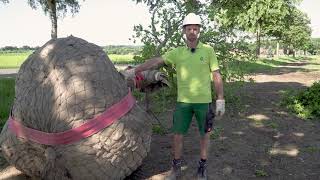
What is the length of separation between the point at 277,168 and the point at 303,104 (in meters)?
5.00

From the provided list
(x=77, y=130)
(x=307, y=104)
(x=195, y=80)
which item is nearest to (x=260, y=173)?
(x=195, y=80)

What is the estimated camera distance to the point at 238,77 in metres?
10.7

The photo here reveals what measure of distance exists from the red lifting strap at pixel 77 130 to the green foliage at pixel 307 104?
597 centimetres

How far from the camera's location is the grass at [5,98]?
30.0 ft

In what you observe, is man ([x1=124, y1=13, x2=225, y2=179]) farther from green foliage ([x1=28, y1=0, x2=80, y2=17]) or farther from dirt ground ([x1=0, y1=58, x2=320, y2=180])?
green foliage ([x1=28, y1=0, x2=80, y2=17])

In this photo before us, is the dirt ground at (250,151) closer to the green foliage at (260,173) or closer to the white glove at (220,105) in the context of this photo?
the green foliage at (260,173)

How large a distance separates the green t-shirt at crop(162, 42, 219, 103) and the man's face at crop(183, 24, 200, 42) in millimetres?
147

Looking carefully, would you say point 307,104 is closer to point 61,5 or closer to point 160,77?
point 160,77

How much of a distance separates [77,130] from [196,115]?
1.57 meters

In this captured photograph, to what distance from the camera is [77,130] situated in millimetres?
4602

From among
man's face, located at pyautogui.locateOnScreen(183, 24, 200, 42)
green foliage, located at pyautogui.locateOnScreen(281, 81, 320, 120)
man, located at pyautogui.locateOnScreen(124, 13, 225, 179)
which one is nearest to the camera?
man's face, located at pyautogui.locateOnScreen(183, 24, 200, 42)

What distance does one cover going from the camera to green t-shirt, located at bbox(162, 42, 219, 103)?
16.9 ft

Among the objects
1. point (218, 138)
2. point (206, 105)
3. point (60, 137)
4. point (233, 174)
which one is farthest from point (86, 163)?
point (218, 138)

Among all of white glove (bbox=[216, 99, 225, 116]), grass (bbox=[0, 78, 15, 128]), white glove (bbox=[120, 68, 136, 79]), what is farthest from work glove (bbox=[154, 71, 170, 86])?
grass (bbox=[0, 78, 15, 128])
